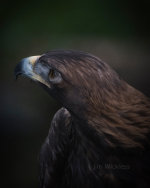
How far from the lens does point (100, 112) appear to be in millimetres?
934

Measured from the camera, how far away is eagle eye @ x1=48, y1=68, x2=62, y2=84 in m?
0.93

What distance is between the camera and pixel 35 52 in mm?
1169

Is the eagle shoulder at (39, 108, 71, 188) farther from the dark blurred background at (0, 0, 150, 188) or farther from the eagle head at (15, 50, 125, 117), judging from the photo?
the eagle head at (15, 50, 125, 117)

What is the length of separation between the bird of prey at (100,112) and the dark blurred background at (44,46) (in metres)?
0.12

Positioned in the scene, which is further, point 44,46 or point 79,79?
point 44,46

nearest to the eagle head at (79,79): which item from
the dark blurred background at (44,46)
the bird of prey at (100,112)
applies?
the bird of prey at (100,112)

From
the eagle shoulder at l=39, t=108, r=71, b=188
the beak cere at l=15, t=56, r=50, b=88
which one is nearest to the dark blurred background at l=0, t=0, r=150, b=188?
the eagle shoulder at l=39, t=108, r=71, b=188

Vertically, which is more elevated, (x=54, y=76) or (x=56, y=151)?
(x=54, y=76)

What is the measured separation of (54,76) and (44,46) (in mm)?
249

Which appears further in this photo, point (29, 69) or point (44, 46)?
point (44, 46)

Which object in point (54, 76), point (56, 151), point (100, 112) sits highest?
point (54, 76)

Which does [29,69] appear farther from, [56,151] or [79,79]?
[56,151]

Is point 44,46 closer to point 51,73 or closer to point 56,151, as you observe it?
point 51,73

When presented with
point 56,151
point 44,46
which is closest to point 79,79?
point 44,46
